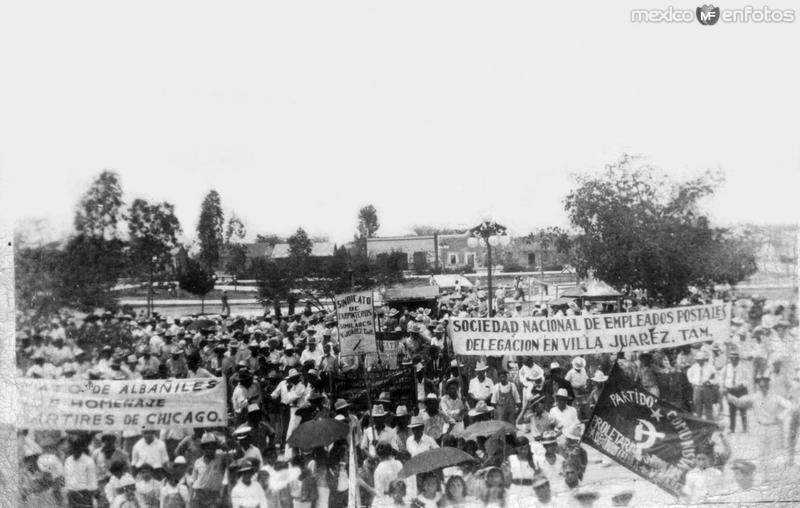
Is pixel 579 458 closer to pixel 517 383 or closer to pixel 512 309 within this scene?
pixel 517 383

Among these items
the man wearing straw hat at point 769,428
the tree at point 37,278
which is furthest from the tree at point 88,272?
the man wearing straw hat at point 769,428

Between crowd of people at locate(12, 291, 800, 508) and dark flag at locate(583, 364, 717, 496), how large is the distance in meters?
0.30

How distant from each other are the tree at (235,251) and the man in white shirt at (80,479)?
8.27 feet

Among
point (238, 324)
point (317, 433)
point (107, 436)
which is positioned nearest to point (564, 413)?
point (317, 433)

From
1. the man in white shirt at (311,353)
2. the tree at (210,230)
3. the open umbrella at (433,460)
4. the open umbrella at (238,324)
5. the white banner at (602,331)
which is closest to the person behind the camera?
the open umbrella at (433,460)

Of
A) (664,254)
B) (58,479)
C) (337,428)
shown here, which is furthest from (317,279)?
(664,254)

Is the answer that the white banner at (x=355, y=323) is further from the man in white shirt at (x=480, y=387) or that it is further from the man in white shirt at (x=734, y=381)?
the man in white shirt at (x=734, y=381)

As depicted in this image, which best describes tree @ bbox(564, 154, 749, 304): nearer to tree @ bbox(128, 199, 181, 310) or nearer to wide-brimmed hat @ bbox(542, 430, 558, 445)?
wide-brimmed hat @ bbox(542, 430, 558, 445)

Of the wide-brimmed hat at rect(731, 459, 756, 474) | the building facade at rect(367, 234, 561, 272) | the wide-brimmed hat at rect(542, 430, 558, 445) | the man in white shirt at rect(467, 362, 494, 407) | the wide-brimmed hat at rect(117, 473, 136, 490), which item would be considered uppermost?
the building facade at rect(367, 234, 561, 272)

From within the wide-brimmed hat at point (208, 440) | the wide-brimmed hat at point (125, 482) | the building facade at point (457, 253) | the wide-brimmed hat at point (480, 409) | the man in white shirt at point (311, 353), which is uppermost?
the building facade at point (457, 253)

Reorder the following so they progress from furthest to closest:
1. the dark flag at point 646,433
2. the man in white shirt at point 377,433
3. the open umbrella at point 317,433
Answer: the man in white shirt at point 377,433
the open umbrella at point 317,433
the dark flag at point 646,433

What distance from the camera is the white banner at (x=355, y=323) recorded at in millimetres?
7672

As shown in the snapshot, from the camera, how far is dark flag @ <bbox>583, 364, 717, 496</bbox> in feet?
21.3

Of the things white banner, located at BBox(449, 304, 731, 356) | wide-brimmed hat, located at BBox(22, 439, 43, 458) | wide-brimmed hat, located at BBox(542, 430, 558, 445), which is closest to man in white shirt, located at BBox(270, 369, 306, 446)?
white banner, located at BBox(449, 304, 731, 356)
